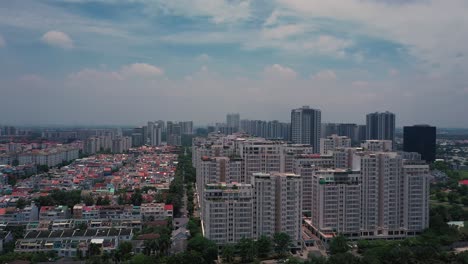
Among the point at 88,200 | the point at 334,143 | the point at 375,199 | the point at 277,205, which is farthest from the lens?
the point at 334,143

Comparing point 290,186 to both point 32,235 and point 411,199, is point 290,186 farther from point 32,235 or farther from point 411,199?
point 32,235

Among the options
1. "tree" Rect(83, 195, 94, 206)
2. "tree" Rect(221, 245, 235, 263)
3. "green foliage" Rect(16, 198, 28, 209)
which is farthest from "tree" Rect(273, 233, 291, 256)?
"green foliage" Rect(16, 198, 28, 209)

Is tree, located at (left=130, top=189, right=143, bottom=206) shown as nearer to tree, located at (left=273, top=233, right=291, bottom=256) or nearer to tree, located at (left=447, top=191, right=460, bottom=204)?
tree, located at (left=273, top=233, right=291, bottom=256)

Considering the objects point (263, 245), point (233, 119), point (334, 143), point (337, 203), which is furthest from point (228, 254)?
point (233, 119)

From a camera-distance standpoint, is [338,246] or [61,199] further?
[61,199]

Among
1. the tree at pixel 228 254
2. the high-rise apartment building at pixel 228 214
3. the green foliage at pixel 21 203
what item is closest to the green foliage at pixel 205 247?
the tree at pixel 228 254

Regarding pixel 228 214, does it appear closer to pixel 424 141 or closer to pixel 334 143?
pixel 334 143
